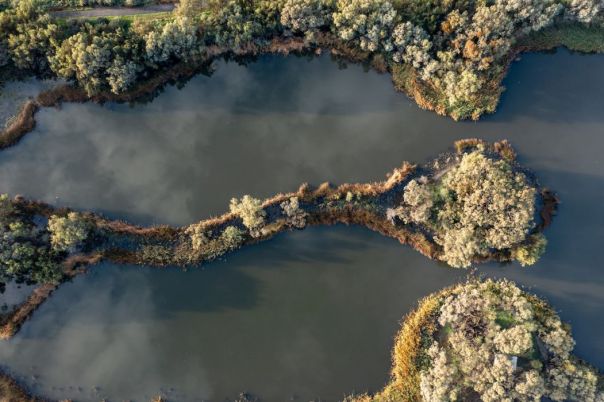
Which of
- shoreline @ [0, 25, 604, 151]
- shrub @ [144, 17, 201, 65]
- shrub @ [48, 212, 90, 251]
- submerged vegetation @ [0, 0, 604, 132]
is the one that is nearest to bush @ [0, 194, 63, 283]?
shrub @ [48, 212, 90, 251]

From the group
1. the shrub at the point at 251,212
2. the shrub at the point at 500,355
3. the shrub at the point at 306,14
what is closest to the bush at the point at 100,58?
the shrub at the point at 306,14

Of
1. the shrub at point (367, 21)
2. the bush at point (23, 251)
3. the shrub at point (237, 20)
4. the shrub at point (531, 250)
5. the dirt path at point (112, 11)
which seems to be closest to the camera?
the bush at point (23, 251)

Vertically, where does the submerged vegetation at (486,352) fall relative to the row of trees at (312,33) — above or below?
below

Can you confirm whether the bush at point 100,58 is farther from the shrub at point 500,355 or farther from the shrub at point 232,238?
the shrub at point 500,355

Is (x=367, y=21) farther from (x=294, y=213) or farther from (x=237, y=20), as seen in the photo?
(x=294, y=213)

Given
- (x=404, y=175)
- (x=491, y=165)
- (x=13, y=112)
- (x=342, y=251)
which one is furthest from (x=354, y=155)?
(x=13, y=112)

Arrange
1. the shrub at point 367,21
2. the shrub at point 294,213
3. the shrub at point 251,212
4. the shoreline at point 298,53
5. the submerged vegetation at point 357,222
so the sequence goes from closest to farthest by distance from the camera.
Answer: the submerged vegetation at point 357,222, the shrub at point 251,212, the shrub at point 367,21, the shrub at point 294,213, the shoreline at point 298,53

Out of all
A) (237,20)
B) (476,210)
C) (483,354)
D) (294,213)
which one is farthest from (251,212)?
(483,354)
